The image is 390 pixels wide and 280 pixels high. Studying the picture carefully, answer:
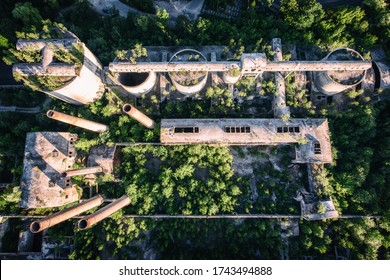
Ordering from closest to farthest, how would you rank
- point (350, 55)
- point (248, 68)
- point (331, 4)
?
point (248, 68), point (350, 55), point (331, 4)

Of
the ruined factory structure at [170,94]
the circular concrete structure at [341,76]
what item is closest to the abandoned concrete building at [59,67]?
the ruined factory structure at [170,94]

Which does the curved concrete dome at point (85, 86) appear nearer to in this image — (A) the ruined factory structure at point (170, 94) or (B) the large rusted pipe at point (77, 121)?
(A) the ruined factory structure at point (170, 94)

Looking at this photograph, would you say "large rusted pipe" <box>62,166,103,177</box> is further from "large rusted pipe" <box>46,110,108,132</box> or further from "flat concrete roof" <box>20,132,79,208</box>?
"large rusted pipe" <box>46,110,108,132</box>

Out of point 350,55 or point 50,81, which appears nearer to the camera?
point 50,81

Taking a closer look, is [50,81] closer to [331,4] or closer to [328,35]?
[328,35]

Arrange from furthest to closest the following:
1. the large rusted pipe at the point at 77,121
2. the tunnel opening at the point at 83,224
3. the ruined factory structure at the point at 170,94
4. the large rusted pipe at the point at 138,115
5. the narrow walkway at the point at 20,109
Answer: the narrow walkway at the point at 20,109, the ruined factory structure at the point at 170,94, the large rusted pipe at the point at 138,115, the large rusted pipe at the point at 77,121, the tunnel opening at the point at 83,224
